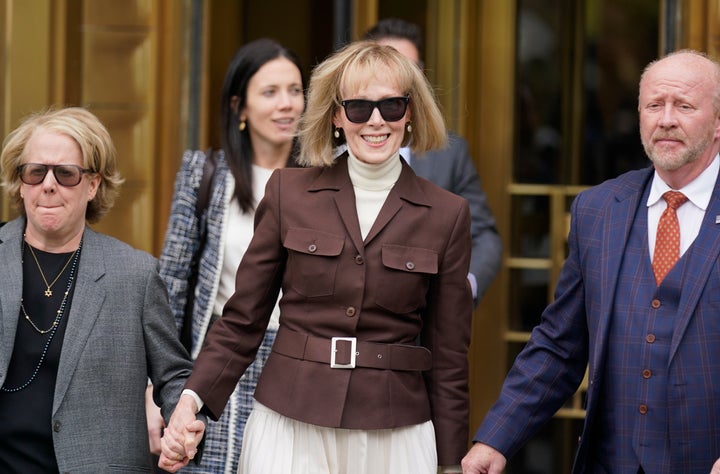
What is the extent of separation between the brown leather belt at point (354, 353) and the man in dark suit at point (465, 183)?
1.43 meters

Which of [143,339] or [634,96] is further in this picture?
[634,96]

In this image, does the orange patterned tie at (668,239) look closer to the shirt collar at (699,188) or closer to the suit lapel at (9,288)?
the shirt collar at (699,188)

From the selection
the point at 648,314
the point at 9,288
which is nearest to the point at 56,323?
the point at 9,288

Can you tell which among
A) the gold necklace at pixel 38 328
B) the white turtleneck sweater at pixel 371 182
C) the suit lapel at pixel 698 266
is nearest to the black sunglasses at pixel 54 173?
the gold necklace at pixel 38 328

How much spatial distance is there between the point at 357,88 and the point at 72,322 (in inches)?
42.0

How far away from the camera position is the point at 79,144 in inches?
164

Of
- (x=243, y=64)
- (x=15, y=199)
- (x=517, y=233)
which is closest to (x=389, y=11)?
(x=517, y=233)

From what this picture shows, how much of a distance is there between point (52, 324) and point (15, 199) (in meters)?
0.47

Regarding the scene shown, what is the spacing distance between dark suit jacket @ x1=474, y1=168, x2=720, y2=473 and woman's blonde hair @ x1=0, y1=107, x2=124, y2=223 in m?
1.37

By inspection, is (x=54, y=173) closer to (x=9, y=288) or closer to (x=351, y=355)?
(x=9, y=288)

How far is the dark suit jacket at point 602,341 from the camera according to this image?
3785 millimetres

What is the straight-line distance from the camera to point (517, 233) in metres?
6.74

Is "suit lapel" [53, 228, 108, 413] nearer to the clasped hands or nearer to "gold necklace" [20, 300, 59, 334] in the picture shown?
"gold necklace" [20, 300, 59, 334]

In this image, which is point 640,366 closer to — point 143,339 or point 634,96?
point 143,339
